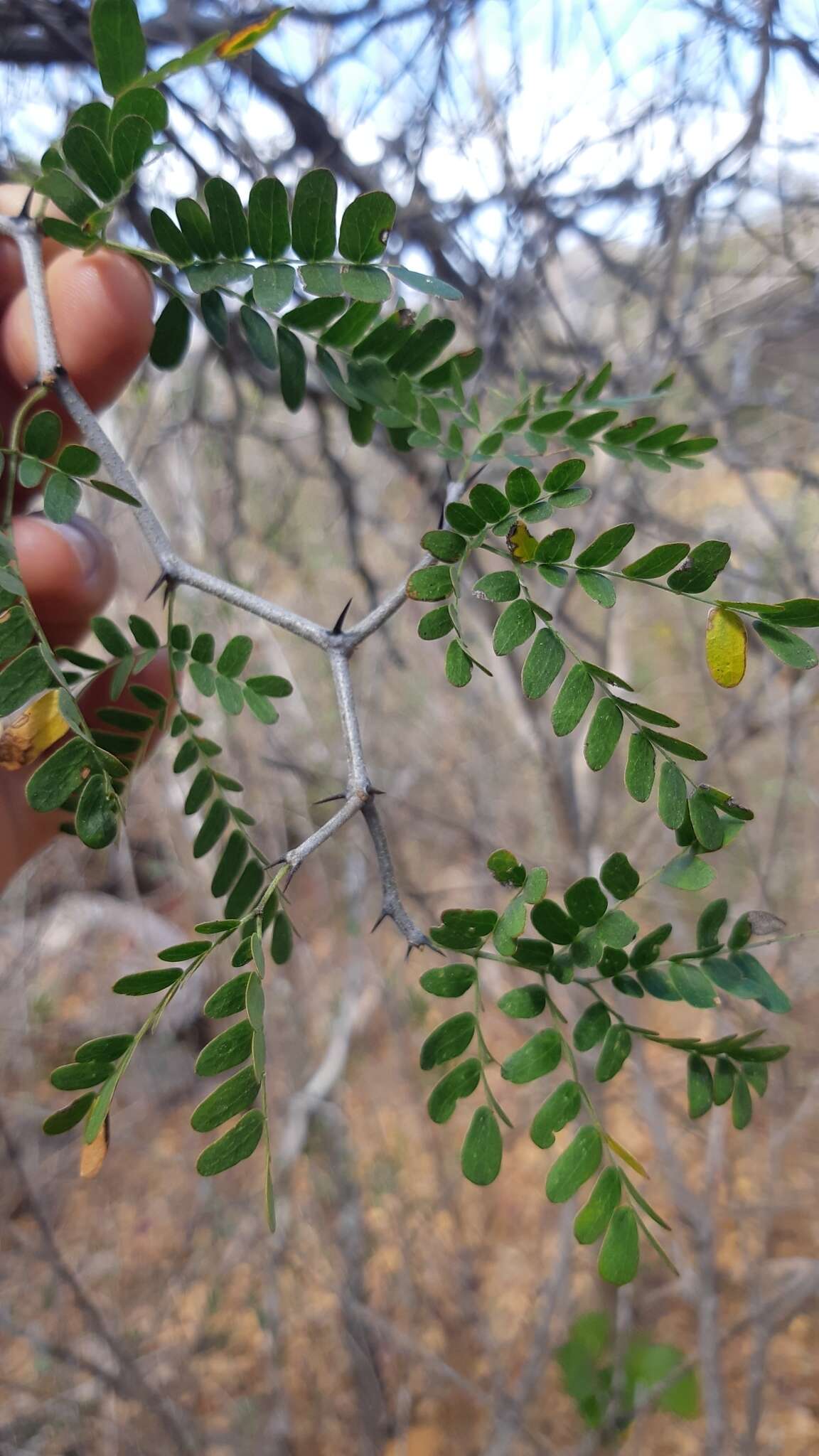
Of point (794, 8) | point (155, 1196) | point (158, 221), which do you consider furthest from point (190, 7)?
point (155, 1196)

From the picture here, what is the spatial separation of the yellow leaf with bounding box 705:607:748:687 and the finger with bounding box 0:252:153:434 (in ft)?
1.53

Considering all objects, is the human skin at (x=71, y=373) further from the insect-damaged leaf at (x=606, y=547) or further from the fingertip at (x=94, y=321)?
the insect-damaged leaf at (x=606, y=547)

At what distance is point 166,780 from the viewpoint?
7.75ft

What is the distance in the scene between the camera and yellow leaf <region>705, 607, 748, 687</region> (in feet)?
1.41

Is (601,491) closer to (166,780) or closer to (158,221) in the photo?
(158,221)

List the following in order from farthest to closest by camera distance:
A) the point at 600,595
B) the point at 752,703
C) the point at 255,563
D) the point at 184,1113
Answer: the point at 184,1113
the point at 255,563
the point at 752,703
the point at 600,595

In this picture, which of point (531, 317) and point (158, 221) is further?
point (531, 317)

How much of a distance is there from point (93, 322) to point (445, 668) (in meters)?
0.51

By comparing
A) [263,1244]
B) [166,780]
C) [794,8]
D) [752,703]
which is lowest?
[263,1244]

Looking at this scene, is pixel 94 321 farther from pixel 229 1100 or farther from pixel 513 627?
pixel 229 1100

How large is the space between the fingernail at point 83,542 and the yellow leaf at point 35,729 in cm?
34

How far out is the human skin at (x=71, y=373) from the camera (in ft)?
2.24

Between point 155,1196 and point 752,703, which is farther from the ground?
point 752,703

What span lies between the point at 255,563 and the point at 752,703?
5.40 ft
